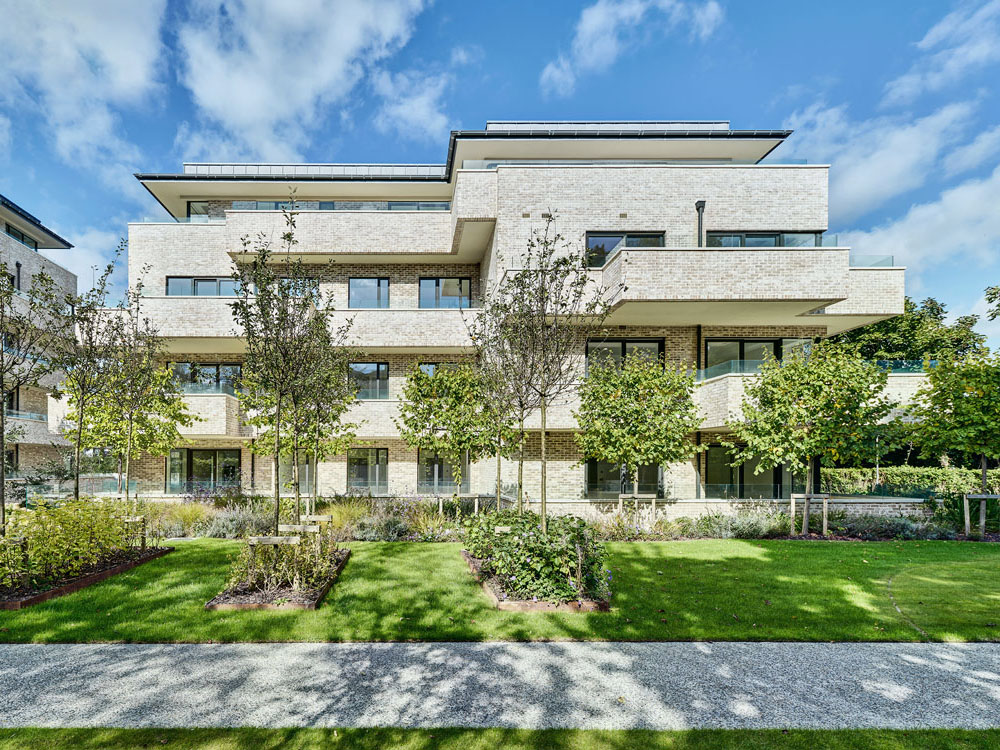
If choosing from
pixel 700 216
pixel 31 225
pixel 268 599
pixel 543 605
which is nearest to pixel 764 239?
pixel 700 216

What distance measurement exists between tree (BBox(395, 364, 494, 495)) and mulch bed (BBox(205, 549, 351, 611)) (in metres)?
6.19

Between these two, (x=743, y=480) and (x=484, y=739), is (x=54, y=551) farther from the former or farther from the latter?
(x=743, y=480)

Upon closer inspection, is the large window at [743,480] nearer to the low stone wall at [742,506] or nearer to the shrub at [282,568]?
the low stone wall at [742,506]

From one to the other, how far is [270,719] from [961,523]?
1810cm

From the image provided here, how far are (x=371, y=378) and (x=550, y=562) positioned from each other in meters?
13.7

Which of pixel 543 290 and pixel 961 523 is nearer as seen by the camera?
pixel 543 290

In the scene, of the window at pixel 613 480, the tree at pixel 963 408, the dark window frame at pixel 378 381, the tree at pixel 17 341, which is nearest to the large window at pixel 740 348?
the tree at pixel 963 408

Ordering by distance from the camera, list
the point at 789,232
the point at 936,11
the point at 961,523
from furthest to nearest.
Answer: the point at 789,232 < the point at 961,523 < the point at 936,11

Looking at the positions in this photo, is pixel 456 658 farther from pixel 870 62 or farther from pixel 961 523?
pixel 870 62

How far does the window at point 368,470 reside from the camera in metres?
19.3

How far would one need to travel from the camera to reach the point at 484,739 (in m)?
4.02

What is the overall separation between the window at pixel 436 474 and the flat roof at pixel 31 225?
1008 inches

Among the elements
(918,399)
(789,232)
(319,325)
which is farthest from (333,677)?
(789,232)

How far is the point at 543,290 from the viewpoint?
8.23 metres
